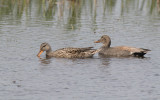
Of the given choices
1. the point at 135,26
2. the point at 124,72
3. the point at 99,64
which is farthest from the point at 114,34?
the point at 124,72

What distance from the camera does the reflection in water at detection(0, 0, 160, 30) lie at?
2430 cm

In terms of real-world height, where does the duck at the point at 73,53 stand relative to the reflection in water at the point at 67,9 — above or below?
below

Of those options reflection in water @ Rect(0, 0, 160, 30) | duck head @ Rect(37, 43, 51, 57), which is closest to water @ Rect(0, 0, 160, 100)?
reflection in water @ Rect(0, 0, 160, 30)

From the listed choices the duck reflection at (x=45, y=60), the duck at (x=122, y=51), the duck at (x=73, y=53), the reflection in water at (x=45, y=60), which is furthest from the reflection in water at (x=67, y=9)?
the reflection in water at (x=45, y=60)

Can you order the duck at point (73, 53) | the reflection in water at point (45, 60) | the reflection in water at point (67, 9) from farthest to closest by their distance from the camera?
the reflection in water at point (67, 9)
the duck at point (73, 53)
the reflection in water at point (45, 60)

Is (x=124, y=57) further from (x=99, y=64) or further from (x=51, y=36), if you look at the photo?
(x=51, y=36)

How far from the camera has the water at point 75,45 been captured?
1106cm

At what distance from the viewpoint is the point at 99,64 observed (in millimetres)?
14883

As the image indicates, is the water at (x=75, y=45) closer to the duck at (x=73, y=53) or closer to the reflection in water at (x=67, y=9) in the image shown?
the reflection in water at (x=67, y=9)

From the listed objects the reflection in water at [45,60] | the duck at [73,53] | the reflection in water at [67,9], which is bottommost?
the reflection in water at [45,60]

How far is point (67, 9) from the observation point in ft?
88.6

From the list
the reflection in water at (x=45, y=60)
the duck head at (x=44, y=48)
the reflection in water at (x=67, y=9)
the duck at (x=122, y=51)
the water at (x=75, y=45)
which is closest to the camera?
the water at (x=75, y=45)

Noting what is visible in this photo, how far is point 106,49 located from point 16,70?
4891mm

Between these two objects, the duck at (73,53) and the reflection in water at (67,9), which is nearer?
the duck at (73,53)
